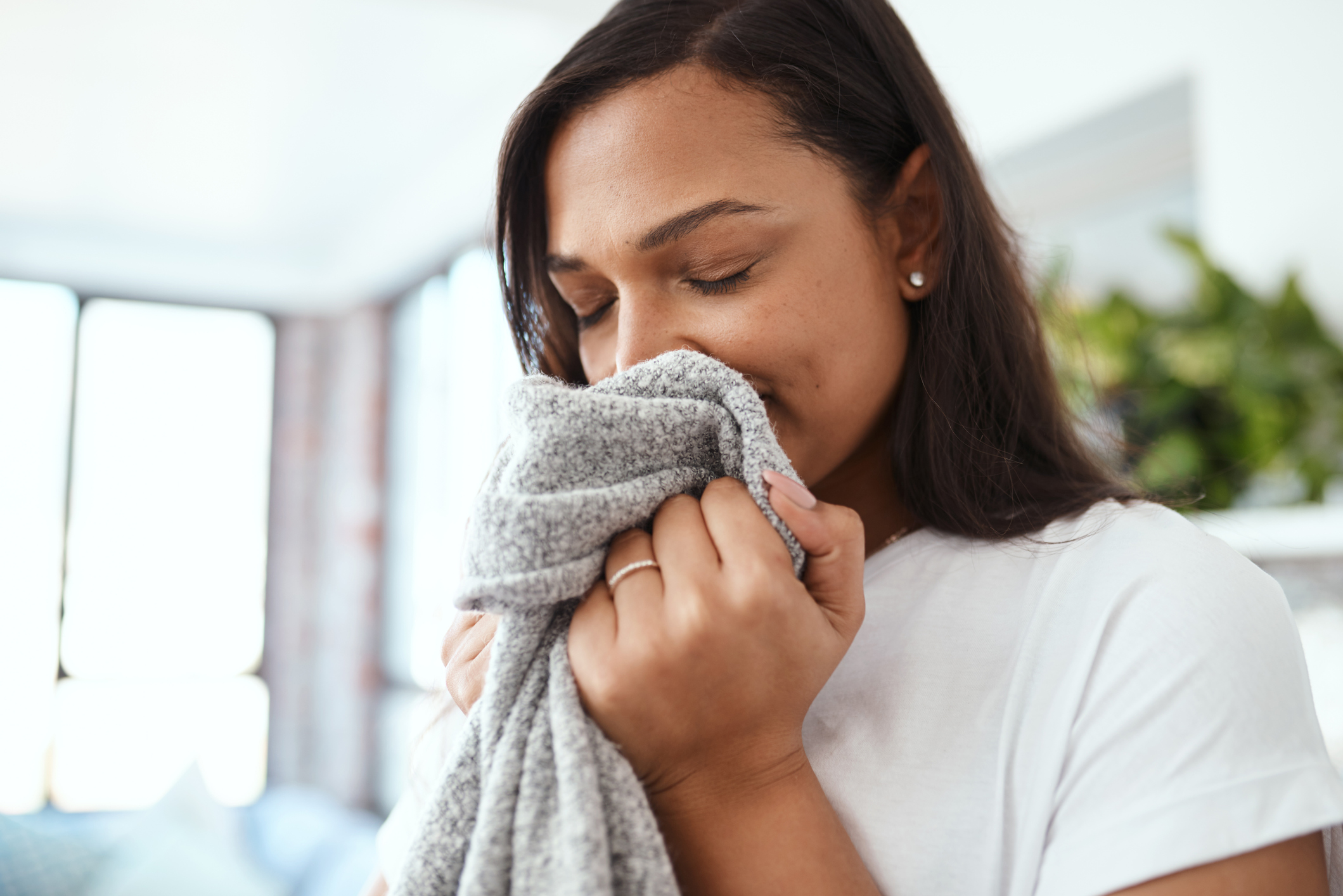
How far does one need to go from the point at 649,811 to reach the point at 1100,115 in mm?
2035

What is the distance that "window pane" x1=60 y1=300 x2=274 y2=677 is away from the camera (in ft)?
16.8

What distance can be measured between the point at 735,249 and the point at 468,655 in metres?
0.36

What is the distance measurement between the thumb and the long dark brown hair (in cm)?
20

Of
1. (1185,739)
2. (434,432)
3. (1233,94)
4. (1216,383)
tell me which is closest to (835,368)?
(1185,739)

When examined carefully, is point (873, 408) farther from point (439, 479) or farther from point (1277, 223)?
point (439, 479)

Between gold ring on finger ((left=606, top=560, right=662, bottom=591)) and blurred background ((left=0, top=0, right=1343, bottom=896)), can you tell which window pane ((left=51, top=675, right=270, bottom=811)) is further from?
gold ring on finger ((left=606, top=560, right=662, bottom=591))

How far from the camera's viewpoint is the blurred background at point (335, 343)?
1675 millimetres

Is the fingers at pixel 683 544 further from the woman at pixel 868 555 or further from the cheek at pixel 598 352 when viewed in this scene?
the cheek at pixel 598 352

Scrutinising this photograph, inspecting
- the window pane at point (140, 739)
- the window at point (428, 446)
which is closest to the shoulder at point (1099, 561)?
the window at point (428, 446)

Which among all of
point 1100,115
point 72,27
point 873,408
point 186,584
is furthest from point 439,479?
point 873,408

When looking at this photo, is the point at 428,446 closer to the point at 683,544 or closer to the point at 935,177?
the point at 935,177

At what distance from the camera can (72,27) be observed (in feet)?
9.50

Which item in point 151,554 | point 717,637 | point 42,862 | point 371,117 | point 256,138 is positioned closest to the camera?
point 717,637

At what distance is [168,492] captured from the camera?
534 cm
